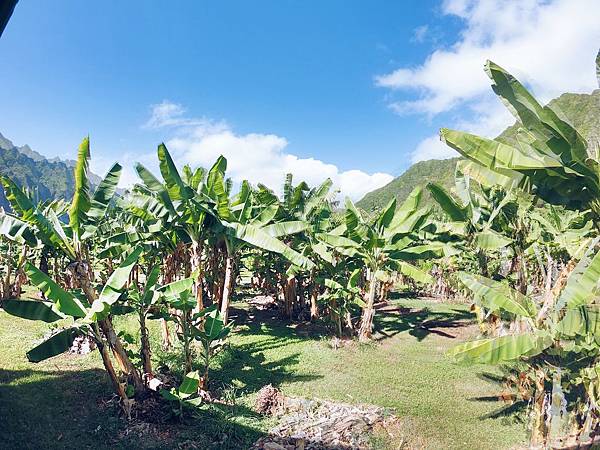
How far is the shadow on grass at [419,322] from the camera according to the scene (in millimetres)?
14332

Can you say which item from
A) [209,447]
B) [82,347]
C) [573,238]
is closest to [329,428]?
[209,447]

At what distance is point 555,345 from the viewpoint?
5930mm

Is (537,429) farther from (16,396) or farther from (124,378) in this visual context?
(16,396)

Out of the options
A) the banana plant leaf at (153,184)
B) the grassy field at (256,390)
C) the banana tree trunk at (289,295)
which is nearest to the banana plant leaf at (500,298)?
the grassy field at (256,390)

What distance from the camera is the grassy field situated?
634cm

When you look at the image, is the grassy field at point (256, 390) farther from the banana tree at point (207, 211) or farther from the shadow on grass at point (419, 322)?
the banana tree at point (207, 211)

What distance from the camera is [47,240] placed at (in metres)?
5.99

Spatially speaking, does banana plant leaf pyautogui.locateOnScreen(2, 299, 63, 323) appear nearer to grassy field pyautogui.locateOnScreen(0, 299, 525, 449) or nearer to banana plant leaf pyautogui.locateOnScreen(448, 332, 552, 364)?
grassy field pyautogui.locateOnScreen(0, 299, 525, 449)

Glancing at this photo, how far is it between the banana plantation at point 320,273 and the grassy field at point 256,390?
208mm

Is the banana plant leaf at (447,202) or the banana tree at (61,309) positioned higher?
the banana plant leaf at (447,202)

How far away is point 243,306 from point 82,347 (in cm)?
943

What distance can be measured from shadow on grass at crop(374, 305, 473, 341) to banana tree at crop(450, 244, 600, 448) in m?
7.46

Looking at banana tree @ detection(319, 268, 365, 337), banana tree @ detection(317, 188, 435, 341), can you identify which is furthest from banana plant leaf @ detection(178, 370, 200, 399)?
banana tree @ detection(317, 188, 435, 341)

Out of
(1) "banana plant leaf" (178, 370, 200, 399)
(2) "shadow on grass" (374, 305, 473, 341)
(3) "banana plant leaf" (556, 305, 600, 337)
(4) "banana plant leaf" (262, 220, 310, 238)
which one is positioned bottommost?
(2) "shadow on grass" (374, 305, 473, 341)
